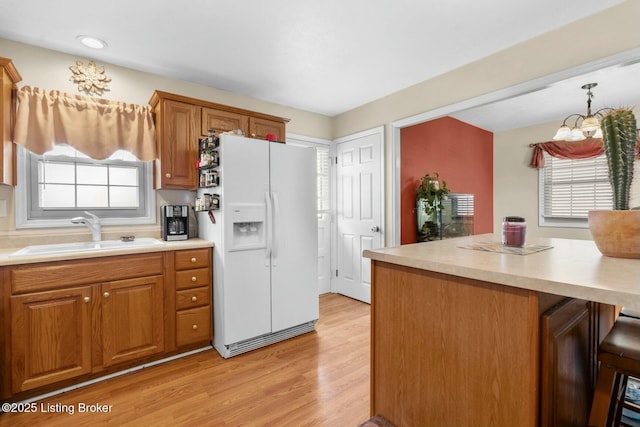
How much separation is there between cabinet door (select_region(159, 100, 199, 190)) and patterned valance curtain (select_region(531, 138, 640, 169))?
516 cm

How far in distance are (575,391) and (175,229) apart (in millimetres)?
2812

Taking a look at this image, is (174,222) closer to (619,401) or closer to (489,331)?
(489,331)

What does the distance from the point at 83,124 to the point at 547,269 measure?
3.18 meters

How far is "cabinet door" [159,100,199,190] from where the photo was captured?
104 inches

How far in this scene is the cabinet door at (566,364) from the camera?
2.95ft

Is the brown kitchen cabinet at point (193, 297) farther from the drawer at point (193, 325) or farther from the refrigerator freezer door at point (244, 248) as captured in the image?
the refrigerator freezer door at point (244, 248)

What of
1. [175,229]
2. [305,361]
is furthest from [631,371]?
[175,229]

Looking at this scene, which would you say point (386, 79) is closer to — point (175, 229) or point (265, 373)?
point (175, 229)

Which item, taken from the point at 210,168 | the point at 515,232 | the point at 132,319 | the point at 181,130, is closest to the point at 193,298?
the point at 132,319

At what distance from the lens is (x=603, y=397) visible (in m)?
1.06

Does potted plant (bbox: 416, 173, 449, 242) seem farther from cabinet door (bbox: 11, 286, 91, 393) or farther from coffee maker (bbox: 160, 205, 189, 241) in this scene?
cabinet door (bbox: 11, 286, 91, 393)

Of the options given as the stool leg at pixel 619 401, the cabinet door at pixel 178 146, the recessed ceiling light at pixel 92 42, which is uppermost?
the recessed ceiling light at pixel 92 42

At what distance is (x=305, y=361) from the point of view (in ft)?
7.93

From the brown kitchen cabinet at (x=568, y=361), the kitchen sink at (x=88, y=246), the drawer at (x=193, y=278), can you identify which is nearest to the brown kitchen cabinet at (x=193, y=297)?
the drawer at (x=193, y=278)
